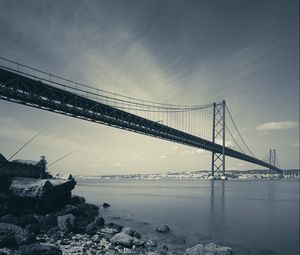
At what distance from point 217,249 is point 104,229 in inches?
289

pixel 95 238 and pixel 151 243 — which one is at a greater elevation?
pixel 95 238

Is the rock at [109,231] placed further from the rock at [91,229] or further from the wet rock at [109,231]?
the rock at [91,229]

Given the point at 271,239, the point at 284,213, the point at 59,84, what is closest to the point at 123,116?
the point at 59,84

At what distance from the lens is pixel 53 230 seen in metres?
13.5

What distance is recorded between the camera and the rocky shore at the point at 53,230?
1043cm

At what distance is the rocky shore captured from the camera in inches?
411

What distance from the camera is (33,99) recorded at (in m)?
27.6

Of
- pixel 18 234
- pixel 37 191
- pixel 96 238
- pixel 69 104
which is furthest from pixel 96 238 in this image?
pixel 69 104

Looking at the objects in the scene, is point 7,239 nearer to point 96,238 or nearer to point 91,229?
point 96,238

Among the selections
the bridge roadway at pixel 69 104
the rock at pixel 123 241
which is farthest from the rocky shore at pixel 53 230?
the bridge roadway at pixel 69 104

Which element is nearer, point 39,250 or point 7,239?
point 39,250

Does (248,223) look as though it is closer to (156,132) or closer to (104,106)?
(104,106)

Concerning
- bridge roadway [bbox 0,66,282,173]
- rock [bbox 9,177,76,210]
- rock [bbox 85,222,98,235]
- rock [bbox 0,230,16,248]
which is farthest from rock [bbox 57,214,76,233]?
bridge roadway [bbox 0,66,282,173]

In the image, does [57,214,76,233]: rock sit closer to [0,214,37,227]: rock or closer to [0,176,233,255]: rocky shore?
[0,176,233,255]: rocky shore
